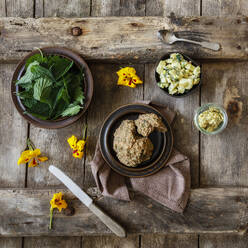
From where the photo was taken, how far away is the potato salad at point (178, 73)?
4.91ft

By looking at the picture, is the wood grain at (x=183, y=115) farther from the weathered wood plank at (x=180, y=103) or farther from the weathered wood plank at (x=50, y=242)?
the weathered wood plank at (x=50, y=242)

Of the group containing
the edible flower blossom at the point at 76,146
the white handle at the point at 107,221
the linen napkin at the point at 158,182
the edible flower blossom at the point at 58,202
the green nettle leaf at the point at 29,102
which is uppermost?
the green nettle leaf at the point at 29,102

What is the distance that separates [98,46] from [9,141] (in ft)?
2.44

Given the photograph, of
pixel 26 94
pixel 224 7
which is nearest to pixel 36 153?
pixel 26 94

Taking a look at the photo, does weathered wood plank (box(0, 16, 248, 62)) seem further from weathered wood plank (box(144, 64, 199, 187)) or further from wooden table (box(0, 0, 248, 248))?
weathered wood plank (box(144, 64, 199, 187))

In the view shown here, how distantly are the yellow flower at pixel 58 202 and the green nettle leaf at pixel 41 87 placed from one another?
524 millimetres

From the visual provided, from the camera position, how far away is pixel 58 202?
151cm

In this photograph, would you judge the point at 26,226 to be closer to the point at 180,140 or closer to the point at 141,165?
the point at 141,165

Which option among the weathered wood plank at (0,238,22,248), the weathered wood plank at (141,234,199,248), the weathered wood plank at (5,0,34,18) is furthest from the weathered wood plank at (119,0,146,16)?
the weathered wood plank at (0,238,22,248)

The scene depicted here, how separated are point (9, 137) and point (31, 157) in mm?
198

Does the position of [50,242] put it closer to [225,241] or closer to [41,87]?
[41,87]

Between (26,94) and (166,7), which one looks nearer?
(26,94)

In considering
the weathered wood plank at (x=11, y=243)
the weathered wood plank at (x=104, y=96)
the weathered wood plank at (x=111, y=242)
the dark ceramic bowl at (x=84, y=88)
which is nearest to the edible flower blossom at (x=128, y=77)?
the weathered wood plank at (x=104, y=96)

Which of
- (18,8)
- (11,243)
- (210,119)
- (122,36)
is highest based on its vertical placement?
(18,8)
